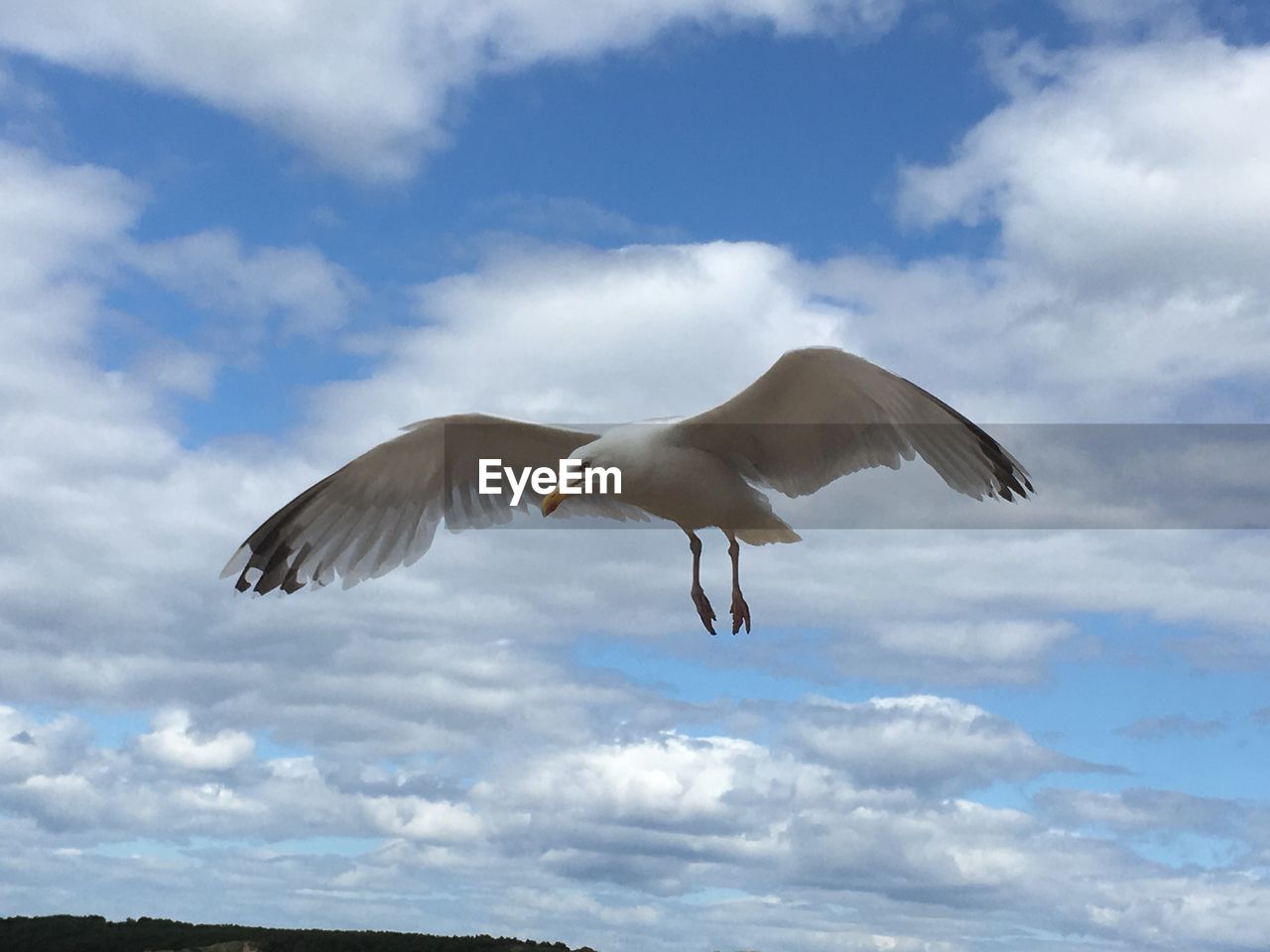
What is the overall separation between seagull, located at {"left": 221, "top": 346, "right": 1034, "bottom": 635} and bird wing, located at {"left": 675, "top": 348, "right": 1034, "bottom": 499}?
14mm

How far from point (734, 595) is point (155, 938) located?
778cm

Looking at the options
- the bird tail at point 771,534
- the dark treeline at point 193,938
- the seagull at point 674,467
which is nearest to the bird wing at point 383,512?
the seagull at point 674,467

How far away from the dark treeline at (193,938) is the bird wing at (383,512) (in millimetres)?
3783

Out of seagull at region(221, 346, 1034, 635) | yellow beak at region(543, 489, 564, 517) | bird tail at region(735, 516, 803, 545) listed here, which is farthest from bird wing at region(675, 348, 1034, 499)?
yellow beak at region(543, 489, 564, 517)

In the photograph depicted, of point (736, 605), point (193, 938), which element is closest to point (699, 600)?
point (736, 605)

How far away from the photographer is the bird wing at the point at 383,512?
1497cm

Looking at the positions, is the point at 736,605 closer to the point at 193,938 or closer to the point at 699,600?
the point at 699,600

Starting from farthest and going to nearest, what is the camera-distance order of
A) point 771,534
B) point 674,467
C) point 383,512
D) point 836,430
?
1. point 383,512
2. point 771,534
3. point 836,430
4. point 674,467

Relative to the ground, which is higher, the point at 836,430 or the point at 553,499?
the point at 836,430

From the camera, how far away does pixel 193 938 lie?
46.3 feet

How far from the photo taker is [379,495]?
50.3ft

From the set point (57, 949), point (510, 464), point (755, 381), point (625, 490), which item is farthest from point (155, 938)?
point (755, 381)

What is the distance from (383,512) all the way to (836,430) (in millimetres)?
5611

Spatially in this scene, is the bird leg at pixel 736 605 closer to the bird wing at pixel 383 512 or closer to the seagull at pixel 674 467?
the seagull at pixel 674 467
